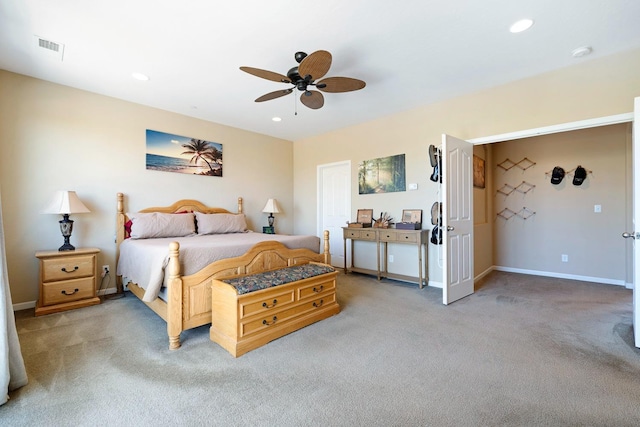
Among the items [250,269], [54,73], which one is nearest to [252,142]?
[54,73]

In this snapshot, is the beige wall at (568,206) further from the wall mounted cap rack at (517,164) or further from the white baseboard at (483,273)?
the white baseboard at (483,273)

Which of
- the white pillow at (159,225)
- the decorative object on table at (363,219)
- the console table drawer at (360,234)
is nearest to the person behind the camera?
the white pillow at (159,225)

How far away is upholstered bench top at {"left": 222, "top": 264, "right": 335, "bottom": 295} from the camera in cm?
234

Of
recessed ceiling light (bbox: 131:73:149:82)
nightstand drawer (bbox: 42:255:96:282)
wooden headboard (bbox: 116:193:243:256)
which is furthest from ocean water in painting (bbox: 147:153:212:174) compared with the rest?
nightstand drawer (bbox: 42:255:96:282)

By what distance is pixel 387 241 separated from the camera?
434cm

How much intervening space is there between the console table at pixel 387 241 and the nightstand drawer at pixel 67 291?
3.52 meters

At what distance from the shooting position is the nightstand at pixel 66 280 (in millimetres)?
3033

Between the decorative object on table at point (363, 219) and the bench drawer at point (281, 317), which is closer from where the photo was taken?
the bench drawer at point (281, 317)

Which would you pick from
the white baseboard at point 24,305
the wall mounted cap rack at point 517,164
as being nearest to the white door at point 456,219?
the wall mounted cap rack at point 517,164

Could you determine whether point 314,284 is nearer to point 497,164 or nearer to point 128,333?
point 128,333

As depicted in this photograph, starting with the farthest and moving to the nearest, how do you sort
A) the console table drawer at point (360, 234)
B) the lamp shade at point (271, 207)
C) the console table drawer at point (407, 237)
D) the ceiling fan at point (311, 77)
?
the lamp shade at point (271, 207)
the console table drawer at point (360, 234)
the console table drawer at point (407, 237)
the ceiling fan at point (311, 77)

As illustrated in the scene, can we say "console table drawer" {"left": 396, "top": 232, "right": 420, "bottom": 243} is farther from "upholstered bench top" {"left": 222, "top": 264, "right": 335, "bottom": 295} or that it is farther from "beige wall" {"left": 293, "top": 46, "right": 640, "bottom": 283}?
"upholstered bench top" {"left": 222, "top": 264, "right": 335, "bottom": 295}

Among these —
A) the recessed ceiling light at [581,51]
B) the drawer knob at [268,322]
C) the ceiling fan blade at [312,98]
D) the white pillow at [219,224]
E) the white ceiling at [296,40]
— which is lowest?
the drawer knob at [268,322]

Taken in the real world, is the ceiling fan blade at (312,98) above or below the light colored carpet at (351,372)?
above
